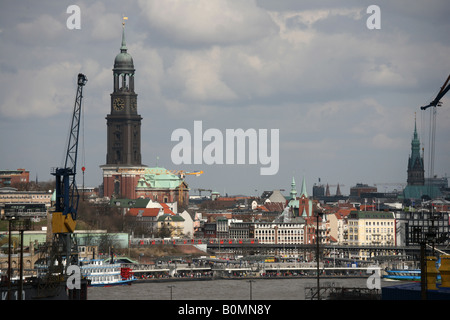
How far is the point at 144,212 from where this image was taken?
461 feet

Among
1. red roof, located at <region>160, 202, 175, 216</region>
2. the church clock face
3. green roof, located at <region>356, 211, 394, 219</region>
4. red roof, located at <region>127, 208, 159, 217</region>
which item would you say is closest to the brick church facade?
the church clock face

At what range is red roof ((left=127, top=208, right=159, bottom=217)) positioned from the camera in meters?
139

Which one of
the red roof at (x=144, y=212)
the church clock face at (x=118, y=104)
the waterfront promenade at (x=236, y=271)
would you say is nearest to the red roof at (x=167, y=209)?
the red roof at (x=144, y=212)

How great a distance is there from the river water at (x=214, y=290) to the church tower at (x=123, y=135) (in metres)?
75.2

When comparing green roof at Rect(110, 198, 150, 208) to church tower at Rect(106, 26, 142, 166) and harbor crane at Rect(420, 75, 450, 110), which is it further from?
harbor crane at Rect(420, 75, 450, 110)

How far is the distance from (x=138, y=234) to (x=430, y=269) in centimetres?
8939

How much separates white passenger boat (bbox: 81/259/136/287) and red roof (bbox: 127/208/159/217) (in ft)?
176

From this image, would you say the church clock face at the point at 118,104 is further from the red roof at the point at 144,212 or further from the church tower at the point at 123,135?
the red roof at the point at 144,212

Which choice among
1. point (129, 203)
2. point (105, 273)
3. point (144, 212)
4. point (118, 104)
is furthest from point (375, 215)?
point (105, 273)

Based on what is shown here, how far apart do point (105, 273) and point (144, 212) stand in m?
59.3

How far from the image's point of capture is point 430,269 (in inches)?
1545

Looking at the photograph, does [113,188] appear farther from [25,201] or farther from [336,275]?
[336,275]

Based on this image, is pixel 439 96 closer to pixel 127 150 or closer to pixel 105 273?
pixel 105 273

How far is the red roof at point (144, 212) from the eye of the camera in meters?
139
